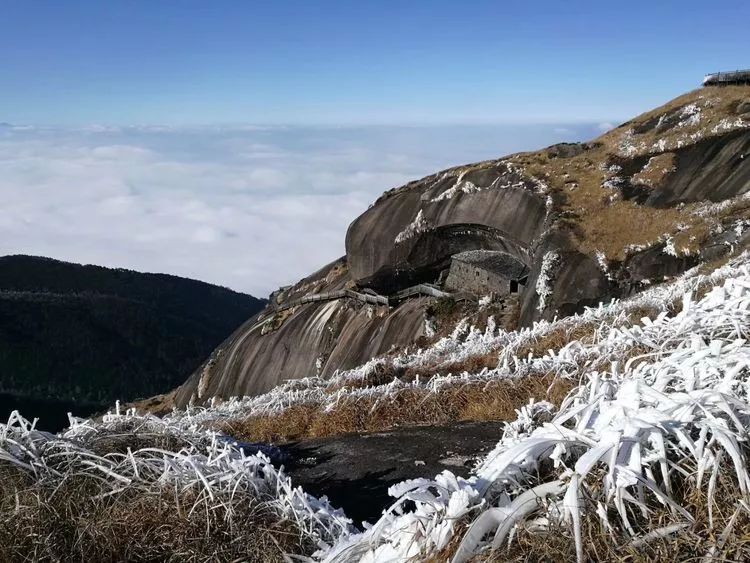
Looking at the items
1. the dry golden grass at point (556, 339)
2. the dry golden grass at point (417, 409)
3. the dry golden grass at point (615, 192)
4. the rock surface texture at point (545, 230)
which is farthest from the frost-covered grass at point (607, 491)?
the dry golden grass at point (615, 192)

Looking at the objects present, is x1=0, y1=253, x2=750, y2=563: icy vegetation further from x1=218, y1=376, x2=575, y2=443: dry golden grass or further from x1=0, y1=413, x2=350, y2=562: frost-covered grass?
x1=218, y1=376, x2=575, y2=443: dry golden grass

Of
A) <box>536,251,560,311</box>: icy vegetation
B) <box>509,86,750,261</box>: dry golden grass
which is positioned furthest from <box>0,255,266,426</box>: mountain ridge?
<box>536,251,560,311</box>: icy vegetation

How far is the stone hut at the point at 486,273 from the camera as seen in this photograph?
29.6 m

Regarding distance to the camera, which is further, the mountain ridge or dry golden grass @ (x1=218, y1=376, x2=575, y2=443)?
the mountain ridge

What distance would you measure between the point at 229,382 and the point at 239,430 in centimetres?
2617

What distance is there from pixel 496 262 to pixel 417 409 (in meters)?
24.5

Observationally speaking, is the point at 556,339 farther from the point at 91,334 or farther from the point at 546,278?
the point at 91,334

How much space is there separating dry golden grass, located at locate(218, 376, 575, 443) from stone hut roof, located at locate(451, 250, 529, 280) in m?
22.0

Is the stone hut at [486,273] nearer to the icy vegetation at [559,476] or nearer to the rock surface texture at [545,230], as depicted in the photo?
the rock surface texture at [545,230]

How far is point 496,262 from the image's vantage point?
31641mm

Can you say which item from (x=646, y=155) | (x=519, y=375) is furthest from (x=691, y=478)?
(x=646, y=155)

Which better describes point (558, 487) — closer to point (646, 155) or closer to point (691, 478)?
point (691, 478)

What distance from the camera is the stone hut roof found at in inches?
1187

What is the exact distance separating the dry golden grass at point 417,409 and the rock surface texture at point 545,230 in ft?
52.1
